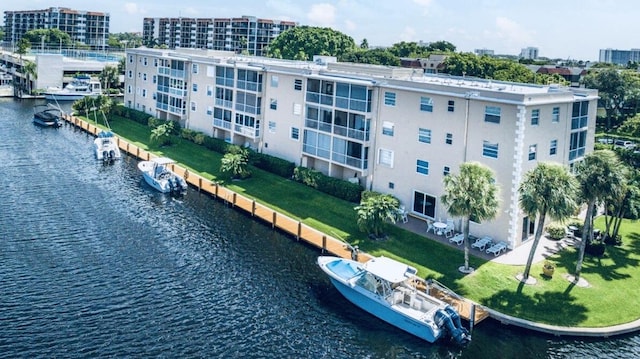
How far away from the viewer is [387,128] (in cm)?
5331

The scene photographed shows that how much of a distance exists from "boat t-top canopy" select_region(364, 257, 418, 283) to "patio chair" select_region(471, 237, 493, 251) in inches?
392

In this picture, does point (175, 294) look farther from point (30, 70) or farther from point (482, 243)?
point (30, 70)

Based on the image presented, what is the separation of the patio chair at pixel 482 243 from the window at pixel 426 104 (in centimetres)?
1192

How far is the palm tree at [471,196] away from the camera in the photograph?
128 ft

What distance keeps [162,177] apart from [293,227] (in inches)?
761

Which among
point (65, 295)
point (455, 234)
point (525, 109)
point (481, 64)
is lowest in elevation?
point (65, 295)

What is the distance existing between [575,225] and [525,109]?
1285cm

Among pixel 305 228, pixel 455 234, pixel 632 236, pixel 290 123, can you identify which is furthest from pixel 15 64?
pixel 632 236

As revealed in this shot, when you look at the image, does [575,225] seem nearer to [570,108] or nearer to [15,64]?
[570,108]

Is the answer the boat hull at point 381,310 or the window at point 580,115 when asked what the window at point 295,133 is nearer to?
the boat hull at point 381,310

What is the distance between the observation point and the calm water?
31.4 meters

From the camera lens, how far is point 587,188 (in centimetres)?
3841

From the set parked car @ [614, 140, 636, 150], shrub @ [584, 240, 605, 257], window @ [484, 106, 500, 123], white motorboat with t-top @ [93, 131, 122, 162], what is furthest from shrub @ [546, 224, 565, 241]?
parked car @ [614, 140, 636, 150]

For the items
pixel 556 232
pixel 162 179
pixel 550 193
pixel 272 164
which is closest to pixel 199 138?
pixel 162 179
